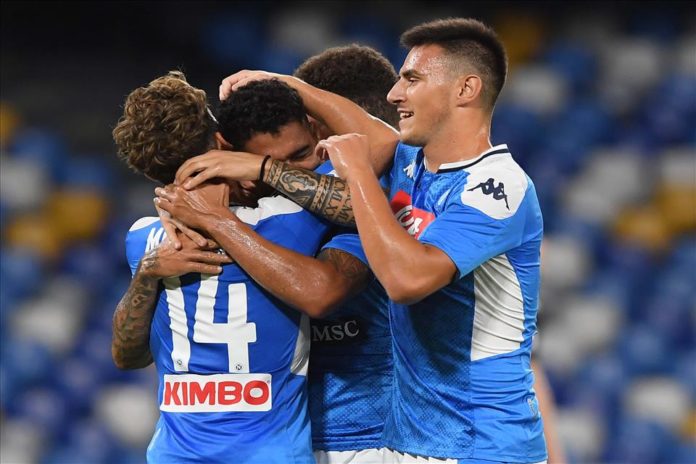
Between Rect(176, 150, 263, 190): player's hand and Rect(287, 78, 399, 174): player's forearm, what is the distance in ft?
1.38

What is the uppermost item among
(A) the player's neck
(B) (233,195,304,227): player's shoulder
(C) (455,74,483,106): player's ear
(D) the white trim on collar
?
(C) (455,74,483,106): player's ear

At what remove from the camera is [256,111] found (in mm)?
2982

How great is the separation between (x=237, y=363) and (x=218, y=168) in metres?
0.56

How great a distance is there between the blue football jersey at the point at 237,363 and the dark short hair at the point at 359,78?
0.81m

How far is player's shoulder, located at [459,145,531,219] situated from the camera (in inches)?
112

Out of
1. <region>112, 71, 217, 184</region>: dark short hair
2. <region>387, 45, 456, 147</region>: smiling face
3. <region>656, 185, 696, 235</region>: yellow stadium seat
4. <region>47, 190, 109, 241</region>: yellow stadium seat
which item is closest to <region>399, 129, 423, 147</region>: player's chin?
<region>387, 45, 456, 147</region>: smiling face

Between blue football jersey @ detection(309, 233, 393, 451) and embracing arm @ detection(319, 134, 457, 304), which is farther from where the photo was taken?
blue football jersey @ detection(309, 233, 393, 451)

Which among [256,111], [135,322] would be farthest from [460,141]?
[135,322]

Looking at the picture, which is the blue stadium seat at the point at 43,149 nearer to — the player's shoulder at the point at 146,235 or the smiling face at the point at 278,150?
the player's shoulder at the point at 146,235

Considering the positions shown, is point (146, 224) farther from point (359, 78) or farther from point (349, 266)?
point (359, 78)

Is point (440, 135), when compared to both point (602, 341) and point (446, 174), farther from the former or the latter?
point (602, 341)

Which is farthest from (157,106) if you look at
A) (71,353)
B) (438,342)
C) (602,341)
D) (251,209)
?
(602,341)

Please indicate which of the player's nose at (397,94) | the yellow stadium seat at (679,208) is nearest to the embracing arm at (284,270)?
the player's nose at (397,94)

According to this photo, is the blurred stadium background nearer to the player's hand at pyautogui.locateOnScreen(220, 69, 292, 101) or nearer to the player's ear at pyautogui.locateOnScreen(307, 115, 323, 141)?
the player's ear at pyautogui.locateOnScreen(307, 115, 323, 141)
